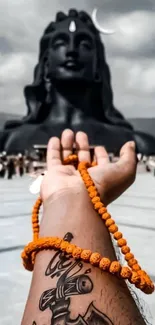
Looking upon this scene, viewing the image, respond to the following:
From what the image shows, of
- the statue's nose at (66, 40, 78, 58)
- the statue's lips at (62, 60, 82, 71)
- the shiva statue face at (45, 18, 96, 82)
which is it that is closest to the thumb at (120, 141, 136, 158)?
the shiva statue face at (45, 18, 96, 82)

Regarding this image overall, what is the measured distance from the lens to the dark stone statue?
20.6 m

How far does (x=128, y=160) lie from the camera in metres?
1.26

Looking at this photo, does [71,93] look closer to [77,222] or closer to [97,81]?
[97,81]

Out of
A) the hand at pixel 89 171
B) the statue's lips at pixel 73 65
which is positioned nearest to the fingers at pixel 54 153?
the hand at pixel 89 171

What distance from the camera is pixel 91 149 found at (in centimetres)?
136

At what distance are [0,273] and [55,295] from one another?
1.57m

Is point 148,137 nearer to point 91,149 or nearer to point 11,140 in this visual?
point 11,140

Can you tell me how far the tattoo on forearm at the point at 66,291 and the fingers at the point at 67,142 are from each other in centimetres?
37

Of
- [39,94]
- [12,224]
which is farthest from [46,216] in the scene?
[39,94]

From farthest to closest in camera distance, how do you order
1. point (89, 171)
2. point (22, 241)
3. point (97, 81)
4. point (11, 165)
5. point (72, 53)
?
point (97, 81)
point (72, 53)
point (11, 165)
point (22, 241)
point (89, 171)

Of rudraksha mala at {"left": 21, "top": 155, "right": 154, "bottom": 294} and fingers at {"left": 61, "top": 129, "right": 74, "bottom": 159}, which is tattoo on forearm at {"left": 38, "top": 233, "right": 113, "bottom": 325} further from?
fingers at {"left": 61, "top": 129, "right": 74, "bottom": 159}

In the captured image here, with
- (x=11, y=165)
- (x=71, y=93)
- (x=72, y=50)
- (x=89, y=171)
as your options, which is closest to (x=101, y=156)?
(x=89, y=171)

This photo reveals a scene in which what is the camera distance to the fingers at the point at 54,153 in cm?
125

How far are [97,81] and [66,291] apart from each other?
67.9ft
